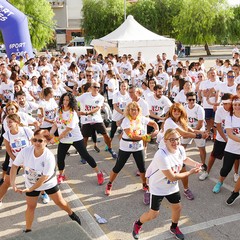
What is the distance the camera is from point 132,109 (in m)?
5.39

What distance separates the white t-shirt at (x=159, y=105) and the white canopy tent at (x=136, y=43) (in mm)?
12944

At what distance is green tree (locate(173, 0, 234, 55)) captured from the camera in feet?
123

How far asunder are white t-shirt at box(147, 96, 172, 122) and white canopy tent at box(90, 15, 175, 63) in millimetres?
Answer: 12944

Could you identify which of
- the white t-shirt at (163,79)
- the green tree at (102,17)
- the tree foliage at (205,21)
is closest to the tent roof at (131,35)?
the white t-shirt at (163,79)

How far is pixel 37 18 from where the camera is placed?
36500 mm

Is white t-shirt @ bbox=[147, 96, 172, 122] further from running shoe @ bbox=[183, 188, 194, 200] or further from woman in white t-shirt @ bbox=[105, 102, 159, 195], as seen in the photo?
running shoe @ bbox=[183, 188, 194, 200]

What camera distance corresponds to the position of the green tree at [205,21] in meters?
37.6

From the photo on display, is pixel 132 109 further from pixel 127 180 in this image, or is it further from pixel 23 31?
pixel 23 31

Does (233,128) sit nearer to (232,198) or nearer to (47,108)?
(232,198)

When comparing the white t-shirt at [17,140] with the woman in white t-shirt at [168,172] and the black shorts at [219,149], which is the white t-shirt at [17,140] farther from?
the black shorts at [219,149]

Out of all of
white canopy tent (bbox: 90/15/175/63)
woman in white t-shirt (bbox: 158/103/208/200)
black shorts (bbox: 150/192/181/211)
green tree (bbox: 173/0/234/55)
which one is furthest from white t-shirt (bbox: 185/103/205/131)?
green tree (bbox: 173/0/234/55)

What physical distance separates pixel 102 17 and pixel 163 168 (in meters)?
40.2

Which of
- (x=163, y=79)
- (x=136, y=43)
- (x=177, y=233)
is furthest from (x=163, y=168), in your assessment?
(x=136, y=43)

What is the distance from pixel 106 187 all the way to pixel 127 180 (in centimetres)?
66
